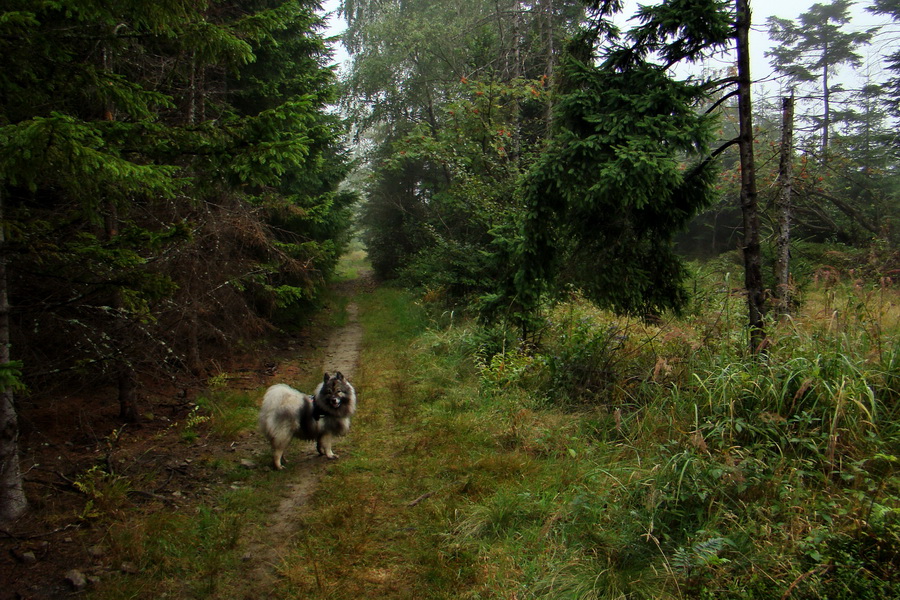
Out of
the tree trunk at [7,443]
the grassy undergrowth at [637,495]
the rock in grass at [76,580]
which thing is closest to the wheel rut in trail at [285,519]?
the grassy undergrowth at [637,495]

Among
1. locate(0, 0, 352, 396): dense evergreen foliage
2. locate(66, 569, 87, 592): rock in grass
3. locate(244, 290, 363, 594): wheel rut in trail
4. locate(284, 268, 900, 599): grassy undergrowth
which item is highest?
locate(0, 0, 352, 396): dense evergreen foliage

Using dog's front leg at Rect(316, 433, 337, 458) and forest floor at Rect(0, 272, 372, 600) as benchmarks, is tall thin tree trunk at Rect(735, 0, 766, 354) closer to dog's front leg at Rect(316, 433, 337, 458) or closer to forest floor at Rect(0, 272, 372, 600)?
dog's front leg at Rect(316, 433, 337, 458)

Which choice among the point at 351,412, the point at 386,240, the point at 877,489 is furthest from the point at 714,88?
the point at 386,240

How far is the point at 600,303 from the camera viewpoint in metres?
6.82

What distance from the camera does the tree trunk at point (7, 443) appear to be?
394 centimetres

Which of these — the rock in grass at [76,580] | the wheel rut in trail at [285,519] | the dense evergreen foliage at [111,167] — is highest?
the dense evergreen foliage at [111,167]

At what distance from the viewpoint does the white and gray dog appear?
247 inches

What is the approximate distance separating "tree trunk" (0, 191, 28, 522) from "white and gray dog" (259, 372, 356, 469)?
2.49m

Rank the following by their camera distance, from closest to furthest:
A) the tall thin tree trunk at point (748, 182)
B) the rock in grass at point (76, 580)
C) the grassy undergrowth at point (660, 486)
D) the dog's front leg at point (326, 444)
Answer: the grassy undergrowth at point (660, 486)
the rock in grass at point (76, 580)
the tall thin tree trunk at point (748, 182)
the dog's front leg at point (326, 444)

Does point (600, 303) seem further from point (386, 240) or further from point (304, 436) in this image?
point (386, 240)

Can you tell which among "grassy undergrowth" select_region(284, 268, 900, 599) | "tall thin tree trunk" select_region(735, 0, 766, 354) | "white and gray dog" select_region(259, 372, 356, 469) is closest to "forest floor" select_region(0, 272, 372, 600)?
"white and gray dog" select_region(259, 372, 356, 469)

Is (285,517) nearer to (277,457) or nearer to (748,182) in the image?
(277,457)

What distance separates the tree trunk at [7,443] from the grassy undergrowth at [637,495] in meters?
1.10

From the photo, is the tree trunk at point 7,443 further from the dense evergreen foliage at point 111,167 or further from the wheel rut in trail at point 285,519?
the wheel rut in trail at point 285,519
